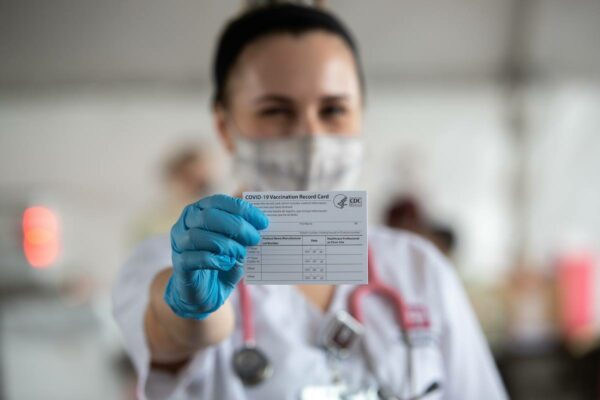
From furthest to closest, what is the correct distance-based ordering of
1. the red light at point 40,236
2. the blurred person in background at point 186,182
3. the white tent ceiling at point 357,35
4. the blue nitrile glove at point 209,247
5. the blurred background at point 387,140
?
the red light at point 40,236
the blurred background at point 387,140
the white tent ceiling at point 357,35
the blurred person in background at point 186,182
the blue nitrile glove at point 209,247

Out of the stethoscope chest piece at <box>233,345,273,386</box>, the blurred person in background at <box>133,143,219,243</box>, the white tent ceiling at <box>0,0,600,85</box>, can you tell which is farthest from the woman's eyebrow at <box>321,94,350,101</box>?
the white tent ceiling at <box>0,0,600,85</box>

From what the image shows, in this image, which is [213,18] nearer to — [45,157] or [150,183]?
[150,183]

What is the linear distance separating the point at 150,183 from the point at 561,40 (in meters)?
3.50

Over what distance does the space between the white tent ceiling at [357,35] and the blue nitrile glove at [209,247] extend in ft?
8.85

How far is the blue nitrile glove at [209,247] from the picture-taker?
62cm

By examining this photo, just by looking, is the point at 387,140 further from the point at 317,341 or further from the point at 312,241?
the point at 312,241

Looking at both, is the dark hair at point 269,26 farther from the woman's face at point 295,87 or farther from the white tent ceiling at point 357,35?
the white tent ceiling at point 357,35

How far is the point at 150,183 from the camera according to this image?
15.1 feet

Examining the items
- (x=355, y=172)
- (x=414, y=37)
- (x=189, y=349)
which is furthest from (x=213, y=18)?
(x=189, y=349)

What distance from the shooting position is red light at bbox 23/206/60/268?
385cm

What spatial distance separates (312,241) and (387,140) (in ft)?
13.5

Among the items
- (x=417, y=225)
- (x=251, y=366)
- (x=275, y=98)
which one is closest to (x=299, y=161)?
(x=275, y=98)

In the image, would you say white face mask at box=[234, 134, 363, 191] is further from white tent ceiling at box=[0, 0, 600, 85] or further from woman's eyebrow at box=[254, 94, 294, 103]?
white tent ceiling at box=[0, 0, 600, 85]

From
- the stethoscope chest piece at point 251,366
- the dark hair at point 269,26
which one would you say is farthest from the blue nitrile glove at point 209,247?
the dark hair at point 269,26
